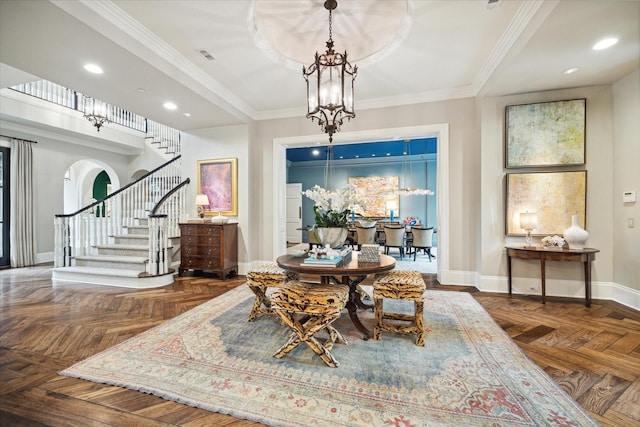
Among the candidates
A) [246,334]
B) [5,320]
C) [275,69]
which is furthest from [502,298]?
[5,320]

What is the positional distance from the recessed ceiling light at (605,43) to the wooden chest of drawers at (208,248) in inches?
200

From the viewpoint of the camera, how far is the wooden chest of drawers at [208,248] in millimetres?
4602

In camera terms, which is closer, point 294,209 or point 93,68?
point 93,68

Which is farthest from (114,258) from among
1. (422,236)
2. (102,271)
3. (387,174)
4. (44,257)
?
(387,174)

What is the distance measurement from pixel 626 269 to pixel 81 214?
8.21 m

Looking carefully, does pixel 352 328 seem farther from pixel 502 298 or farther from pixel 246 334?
pixel 502 298

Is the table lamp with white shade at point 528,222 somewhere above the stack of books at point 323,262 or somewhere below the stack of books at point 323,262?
above

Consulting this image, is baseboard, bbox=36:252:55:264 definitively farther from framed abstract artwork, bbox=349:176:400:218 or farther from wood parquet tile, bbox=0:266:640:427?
framed abstract artwork, bbox=349:176:400:218

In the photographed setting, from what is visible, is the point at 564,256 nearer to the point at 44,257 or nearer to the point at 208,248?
the point at 208,248

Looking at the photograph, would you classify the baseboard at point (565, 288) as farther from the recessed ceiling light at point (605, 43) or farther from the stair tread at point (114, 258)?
the stair tread at point (114, 258)

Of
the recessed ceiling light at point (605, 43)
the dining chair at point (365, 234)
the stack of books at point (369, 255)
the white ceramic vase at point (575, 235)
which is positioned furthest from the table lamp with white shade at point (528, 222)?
the dining chair at point (365, 234)

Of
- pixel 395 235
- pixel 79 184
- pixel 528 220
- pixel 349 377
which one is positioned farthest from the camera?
pixel 79 184

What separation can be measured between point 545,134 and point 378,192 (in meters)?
5.99

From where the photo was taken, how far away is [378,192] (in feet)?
31.2
